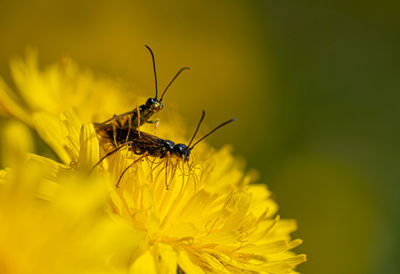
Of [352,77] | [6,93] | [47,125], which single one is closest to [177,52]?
[352,77]

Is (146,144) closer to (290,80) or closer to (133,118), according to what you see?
(133,118)

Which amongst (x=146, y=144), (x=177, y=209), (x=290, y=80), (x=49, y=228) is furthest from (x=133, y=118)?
(x=290, y=80)

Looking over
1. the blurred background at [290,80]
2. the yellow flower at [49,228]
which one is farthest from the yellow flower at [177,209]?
the blurred background at [290,80]

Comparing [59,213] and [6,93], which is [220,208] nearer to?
[59,213]

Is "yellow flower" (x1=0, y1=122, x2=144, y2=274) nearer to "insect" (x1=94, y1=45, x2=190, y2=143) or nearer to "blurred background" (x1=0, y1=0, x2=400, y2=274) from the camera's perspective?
"insect" (x1=94, y1=45, x2=190, y2=143)

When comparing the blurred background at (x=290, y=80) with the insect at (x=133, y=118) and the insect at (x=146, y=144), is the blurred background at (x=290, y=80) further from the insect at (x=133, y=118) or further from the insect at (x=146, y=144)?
the insect at (x=146, y=144)

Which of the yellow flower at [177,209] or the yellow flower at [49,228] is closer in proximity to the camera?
the yellow flower at [49,228]

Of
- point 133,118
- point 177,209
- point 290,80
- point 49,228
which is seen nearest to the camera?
point 49,228
